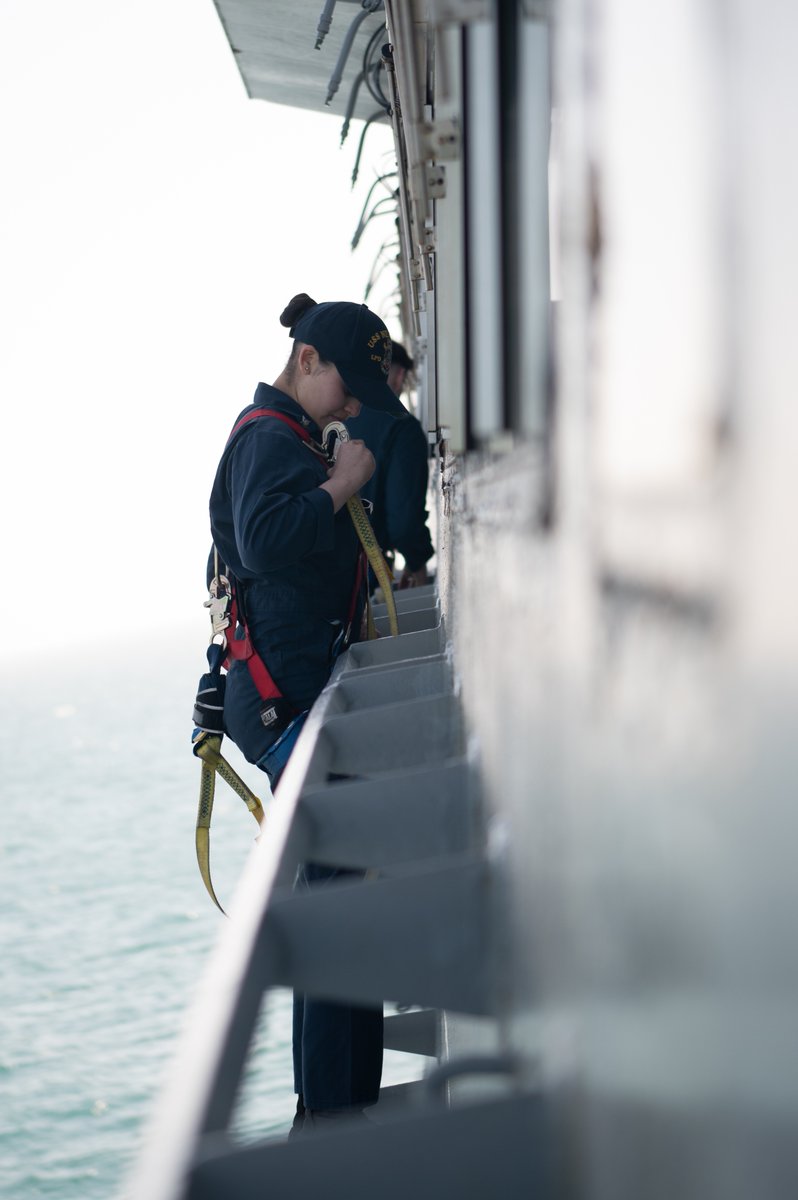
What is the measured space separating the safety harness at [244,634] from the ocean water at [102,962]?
34.8 inches

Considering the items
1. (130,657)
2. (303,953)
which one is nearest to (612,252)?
(303,953)

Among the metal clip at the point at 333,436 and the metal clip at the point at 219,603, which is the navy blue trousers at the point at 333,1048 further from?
the metal clip at the point at 333,436

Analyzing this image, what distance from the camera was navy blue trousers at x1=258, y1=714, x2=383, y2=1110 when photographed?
2.78 m

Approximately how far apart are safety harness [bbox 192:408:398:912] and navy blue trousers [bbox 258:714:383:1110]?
Answer: 121 mm

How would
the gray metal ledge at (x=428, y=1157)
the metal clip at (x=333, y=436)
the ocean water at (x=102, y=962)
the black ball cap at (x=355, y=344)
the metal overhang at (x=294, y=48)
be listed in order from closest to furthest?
1. the gray metal ledge at (x=428, y=1157)
2. the black ball cap at (x=355, y=344)
3. the metal clip at (x=333, y=436)
4. the metal overhang at (x=294, y=48)
5. the ocean water at (x=102, y=962)

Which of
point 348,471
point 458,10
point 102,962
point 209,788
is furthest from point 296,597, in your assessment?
point 102,962

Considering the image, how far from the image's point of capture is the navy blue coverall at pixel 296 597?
9.14 feet

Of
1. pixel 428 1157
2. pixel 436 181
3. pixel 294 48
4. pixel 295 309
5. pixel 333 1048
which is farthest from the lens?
pixel 294 48

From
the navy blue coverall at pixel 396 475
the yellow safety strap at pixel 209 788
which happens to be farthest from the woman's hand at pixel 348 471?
the navy blue coverall at pixel 396 475

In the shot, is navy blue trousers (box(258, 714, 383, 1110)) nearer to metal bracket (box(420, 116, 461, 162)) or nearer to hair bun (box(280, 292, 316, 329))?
hair bun (box(280, 292, 316, 329))

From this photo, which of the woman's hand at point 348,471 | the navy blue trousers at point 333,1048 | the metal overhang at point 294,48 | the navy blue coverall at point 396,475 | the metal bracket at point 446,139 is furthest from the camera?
the metal overhang at point 294,48

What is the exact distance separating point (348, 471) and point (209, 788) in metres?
1.09

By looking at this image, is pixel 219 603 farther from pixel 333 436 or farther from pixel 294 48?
pixel 294 48

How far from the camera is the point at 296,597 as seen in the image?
3.03 metres
